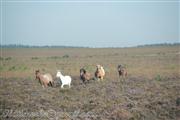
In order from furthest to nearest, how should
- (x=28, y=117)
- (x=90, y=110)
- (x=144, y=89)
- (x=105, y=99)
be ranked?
(x=144, y=89) < (x=105, y=99) < (x=90, y=110) < (x=28, y=117)

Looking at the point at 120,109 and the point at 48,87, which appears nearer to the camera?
the point at 120,109

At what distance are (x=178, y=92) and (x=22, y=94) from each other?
7819 mm

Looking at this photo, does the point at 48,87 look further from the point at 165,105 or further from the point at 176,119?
the point at 176,119

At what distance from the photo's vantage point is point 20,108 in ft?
37.1

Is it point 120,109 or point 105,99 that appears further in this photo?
point 105,99

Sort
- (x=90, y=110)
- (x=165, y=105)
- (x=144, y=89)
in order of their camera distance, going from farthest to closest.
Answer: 1. (x=144, y=89)
2. (x=165, y=105)
3. (x=90, y=110)

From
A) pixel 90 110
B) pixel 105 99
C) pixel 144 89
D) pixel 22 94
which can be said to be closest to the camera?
pixel 90 110

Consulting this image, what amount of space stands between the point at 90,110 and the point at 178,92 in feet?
19.2

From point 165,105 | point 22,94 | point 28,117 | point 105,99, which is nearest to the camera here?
point 28,117

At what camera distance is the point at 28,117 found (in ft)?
33.0

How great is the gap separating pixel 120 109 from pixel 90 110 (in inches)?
44.0

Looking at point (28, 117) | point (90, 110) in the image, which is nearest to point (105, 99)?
point (90, 110)

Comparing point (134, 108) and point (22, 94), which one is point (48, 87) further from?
point (134, 108)

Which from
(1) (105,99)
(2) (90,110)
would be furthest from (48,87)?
(2) (90,110)
